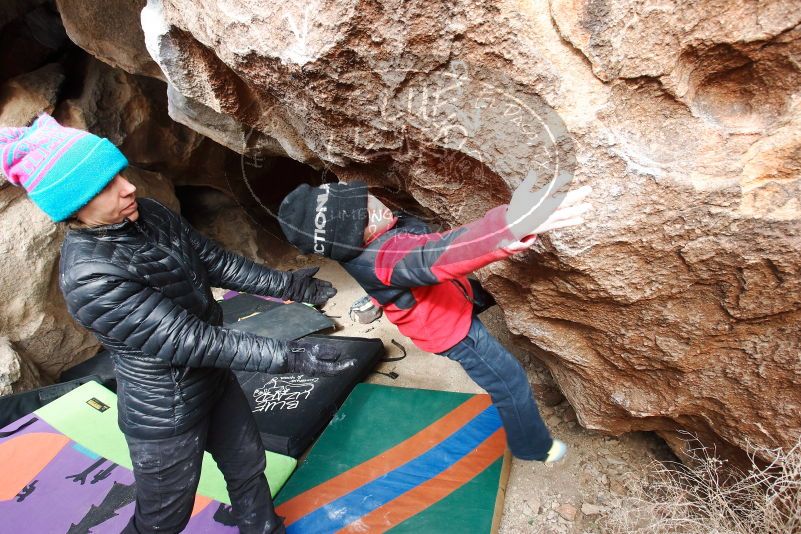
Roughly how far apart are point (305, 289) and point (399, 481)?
3.69 feet

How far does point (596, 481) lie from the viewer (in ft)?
7.11

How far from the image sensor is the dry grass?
4.79 ft

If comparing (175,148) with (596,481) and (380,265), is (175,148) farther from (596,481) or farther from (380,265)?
(596,481)

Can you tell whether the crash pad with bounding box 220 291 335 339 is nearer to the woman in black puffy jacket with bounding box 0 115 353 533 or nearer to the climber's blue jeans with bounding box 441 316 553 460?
the woman in black puffy jacket with bounding box 0 115 353 533

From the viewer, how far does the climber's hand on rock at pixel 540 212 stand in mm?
1239

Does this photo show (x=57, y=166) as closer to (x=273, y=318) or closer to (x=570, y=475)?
(x=570, y=475)

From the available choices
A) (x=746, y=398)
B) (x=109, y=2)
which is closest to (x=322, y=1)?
(x=746, y=398)

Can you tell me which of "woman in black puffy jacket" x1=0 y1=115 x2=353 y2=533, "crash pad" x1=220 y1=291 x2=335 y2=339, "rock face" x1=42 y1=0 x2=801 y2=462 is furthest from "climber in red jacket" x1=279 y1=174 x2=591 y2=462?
"crash pad" x1=220 y1=291 x2=335 y2=339

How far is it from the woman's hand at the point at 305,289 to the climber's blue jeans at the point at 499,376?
0.58m

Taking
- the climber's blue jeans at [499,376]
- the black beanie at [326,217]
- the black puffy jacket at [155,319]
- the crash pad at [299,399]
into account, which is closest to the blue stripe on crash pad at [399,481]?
the crash pad at [299,399]

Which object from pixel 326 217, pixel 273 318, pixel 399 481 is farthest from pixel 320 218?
pixel 273 318

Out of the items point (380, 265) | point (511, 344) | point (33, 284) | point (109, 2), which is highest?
point (109, 2)

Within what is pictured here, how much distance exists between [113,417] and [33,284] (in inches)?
50.7

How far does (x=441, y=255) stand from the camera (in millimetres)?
1353
